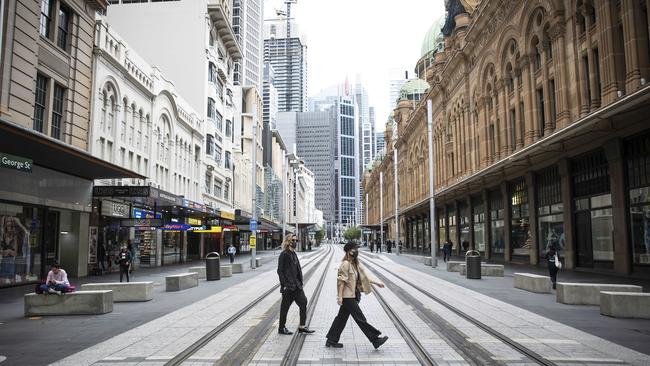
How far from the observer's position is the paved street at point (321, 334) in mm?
8211

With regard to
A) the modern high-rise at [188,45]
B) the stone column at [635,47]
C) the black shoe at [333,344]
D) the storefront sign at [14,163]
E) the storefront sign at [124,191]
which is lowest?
the black shoe at [333,344]

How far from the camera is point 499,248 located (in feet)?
126

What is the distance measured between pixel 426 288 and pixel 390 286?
1.57m

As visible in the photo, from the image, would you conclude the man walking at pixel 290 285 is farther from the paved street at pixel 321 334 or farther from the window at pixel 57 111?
the window at pixel 57 111

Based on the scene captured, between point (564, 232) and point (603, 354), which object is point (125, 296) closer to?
point (603, 354)

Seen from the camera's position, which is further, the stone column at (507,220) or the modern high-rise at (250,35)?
the modern high-rise at (250,35)

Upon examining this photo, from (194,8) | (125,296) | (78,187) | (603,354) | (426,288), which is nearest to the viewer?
(603,354)

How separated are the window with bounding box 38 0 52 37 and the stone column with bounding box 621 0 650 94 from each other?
23.4m

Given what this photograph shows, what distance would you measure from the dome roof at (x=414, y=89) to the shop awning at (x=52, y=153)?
71.9 meters

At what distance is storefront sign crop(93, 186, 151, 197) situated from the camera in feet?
77.6

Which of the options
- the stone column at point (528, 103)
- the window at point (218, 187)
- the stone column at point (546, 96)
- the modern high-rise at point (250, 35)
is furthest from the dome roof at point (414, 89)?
the modern high-rise at point (250, 35)

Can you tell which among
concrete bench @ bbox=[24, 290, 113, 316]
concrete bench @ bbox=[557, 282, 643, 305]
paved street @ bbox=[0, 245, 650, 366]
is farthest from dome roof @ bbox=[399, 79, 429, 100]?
concrete bench @ bbox=[24, 290, 113, 316]

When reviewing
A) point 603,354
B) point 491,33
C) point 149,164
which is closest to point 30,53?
point 149,164

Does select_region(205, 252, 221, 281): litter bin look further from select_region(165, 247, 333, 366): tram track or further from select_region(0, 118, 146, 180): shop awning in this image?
select_region(165, 247, 333, 366): tram track
